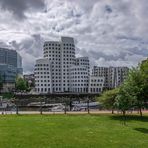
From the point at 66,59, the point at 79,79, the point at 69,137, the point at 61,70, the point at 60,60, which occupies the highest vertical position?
the point at 66,59

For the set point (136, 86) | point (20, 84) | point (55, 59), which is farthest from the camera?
point (55, 59)

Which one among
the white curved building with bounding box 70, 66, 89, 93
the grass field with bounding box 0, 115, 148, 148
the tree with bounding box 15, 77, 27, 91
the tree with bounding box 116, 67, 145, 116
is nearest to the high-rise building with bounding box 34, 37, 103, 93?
the white curved building with bounding box 70, 66, 89, 93

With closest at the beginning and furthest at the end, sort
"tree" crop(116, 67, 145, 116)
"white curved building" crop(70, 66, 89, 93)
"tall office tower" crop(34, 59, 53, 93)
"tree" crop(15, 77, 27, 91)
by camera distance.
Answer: "tree" crop(116, 67, 145, 116) → "tree" crop(15, 77, 27, 91) → "tall office tower" crop(34, 59, 53, 93) → "white curved building" crop(70, 66, 89, 93)

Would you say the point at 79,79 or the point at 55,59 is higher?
the point at 55,59

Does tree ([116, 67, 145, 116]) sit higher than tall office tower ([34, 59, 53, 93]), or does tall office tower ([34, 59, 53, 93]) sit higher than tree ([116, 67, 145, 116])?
tall office tower ([34, 59, 53, 93])

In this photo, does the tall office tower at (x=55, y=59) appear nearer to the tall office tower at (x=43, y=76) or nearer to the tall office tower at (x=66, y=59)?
the tall office tower at (x=66, y=59)

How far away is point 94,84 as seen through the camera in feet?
623

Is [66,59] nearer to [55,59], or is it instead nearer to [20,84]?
[55,59]

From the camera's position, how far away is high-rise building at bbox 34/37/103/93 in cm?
18450

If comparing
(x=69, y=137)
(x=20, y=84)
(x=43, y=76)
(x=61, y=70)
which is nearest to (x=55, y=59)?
(x=61, y=70)

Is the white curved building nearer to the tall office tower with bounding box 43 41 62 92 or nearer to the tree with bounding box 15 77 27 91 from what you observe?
the tall office tower with bounding box 43 41 62 92

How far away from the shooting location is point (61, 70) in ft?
633

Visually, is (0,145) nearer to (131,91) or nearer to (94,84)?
(131,91)

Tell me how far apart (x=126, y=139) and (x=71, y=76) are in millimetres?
167318
